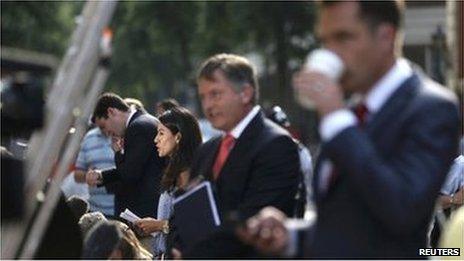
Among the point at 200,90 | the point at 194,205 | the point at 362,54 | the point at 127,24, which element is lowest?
the point at 127,24

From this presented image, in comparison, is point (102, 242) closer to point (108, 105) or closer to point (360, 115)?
point (360, 115)

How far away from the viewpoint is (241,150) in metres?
5.53

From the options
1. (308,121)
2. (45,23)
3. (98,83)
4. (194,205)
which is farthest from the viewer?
(308,121)

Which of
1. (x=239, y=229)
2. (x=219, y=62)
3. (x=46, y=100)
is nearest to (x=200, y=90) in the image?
(x=219, y=62)

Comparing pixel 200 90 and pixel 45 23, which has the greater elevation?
pixel 200 90

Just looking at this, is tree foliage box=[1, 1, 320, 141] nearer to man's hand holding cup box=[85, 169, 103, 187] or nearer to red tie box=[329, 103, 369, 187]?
man's hand holding cup box=[85, 169, 103, 187]

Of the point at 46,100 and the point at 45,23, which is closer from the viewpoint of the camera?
the point at 46,100

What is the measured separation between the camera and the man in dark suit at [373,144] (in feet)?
13.7

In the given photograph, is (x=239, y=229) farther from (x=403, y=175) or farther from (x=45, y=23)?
(x=45, y=23)

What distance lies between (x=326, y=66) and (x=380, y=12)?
0.31 m

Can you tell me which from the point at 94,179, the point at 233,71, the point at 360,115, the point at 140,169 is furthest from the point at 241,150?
the point at 94,179

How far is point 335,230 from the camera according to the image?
439 cm

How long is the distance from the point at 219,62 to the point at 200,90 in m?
0.15

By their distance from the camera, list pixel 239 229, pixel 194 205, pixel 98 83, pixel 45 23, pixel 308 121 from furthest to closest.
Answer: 1. pixel 308 121
2. pixel 45 23
3. pixel 194 205
4. pixel 98 83
5. pixel 239 229
